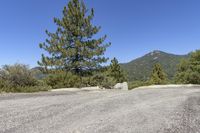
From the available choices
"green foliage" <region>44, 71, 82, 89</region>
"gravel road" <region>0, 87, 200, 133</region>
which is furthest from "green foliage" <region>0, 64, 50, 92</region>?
"gravel road" <region>0, 87, 200, 133</region>

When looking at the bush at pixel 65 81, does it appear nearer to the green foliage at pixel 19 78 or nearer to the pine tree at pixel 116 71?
the green foliage at pixel 19 78

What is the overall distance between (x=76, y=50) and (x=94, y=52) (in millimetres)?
1903

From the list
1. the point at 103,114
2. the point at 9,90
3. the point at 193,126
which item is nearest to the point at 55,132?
the point at 103,114

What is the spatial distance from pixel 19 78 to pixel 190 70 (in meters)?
36.6

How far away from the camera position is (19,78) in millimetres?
18969

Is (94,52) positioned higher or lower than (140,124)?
higher

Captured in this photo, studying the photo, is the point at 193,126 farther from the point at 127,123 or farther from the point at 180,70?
the point at 180,70

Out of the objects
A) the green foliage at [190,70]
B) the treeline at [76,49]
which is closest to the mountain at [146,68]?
the green foliage at [190,70]

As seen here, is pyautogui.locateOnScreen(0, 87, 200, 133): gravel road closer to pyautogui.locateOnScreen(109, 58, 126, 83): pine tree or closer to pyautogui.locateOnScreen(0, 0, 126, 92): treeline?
pyautogui.locateOnScreen(0, 0, 126, 92): treeline

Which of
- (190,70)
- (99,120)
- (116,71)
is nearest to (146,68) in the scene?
(116,71)

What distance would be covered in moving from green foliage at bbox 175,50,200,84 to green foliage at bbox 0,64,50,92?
33.3 metres

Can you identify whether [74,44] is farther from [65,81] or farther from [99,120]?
[99,120]

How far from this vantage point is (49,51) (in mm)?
26016

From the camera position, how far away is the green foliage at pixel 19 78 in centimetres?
1759
